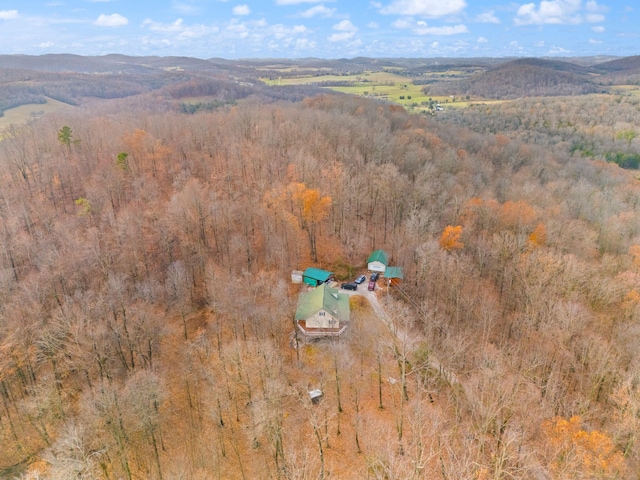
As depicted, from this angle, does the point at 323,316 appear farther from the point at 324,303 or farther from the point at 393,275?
the point at 393,275

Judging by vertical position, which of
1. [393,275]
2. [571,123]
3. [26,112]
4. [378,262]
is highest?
[26,112]

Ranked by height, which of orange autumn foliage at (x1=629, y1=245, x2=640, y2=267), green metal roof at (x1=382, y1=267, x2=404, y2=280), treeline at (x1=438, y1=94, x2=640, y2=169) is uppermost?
treeline at (x1=438, y1=94, x2=640, y2=169)

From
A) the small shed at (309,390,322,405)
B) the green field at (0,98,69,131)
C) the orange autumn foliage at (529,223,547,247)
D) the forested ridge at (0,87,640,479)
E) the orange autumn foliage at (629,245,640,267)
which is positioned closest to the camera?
the forested ridge at (0,87,640,479)

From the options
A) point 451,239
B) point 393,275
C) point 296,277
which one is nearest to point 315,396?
point 296,277

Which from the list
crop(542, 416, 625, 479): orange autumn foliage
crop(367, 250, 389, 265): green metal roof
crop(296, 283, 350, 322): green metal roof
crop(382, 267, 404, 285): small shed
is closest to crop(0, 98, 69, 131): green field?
crop(296, 283, 350, 322): green metal roof

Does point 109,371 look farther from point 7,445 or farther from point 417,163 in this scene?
point 417,163

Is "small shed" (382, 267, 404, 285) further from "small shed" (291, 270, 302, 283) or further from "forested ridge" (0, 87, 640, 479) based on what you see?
"small shed" (291, 270, 302, 283)


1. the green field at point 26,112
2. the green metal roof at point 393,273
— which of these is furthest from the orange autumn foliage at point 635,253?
the green field at point 26,112
